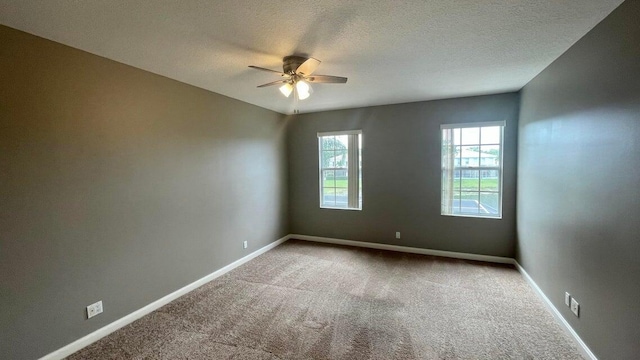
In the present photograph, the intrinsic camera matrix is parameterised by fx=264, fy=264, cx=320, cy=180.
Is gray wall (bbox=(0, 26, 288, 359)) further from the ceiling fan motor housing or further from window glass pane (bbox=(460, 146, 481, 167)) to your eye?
window glass pane (bbox=(460, 146, 481, 167))

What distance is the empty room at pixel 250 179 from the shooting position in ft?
5.91

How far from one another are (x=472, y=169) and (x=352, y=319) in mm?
3000

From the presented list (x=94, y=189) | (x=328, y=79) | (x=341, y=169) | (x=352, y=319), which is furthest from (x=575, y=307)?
(x=94, y=189)

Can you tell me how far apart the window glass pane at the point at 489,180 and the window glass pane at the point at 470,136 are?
479 mm

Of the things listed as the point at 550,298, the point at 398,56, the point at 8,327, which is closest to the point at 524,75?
the point at 398,56

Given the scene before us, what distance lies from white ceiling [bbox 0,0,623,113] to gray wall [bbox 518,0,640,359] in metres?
0.25

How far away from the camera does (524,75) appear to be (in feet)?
10.1

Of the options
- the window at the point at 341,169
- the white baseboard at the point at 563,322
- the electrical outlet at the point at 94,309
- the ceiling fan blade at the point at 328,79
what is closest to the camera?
the white baseboard at the point at 563,322

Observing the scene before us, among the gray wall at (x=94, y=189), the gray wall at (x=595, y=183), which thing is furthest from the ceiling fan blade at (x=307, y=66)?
the gray wall at (x=595, y=183)

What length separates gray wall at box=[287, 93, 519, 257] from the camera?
393 centimetres

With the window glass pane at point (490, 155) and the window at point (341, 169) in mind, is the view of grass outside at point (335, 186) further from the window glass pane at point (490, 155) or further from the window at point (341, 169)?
the window glass pane at point (490, 155)

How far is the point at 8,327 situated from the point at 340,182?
13.9 feet

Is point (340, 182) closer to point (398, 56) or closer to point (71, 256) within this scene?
point (398, 56)

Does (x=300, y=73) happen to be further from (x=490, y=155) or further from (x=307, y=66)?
(x=490, y=155)
